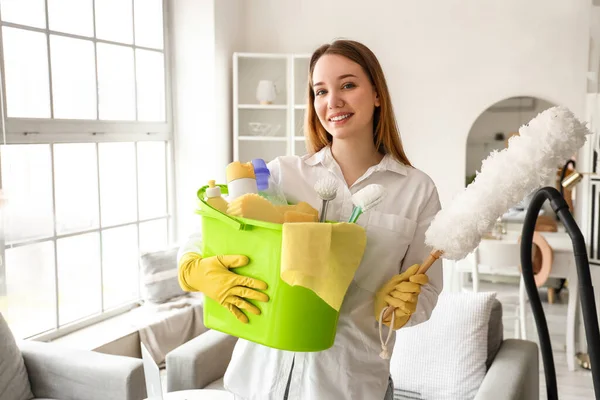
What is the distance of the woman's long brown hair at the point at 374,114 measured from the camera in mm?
1338

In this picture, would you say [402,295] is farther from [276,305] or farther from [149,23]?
[149,23]

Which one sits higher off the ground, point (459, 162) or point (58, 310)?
point (459, 162)

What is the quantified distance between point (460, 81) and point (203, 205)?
3484mm

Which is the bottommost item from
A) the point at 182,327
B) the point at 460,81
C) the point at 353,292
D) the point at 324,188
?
the point at 182,327

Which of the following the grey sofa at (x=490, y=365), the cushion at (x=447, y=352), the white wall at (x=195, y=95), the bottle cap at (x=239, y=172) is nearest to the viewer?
the bottle cap at (x=239, y=172)

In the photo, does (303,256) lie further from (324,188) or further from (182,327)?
(182,327)

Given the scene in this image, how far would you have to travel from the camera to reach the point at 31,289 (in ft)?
9.63

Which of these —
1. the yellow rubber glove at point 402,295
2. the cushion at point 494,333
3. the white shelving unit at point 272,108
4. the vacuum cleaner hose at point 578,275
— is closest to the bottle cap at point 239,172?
the yellow rubber glove at point 402,295

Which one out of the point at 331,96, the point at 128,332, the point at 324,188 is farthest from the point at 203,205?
the point at 128,332

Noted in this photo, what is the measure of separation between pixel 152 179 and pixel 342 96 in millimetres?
2770

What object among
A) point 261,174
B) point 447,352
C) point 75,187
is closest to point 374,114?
point 261,174

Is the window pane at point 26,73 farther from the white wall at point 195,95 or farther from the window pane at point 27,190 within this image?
the white wall at point 195,95

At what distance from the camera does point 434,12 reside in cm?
426

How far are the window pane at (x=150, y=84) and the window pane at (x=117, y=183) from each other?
0.96 ft
